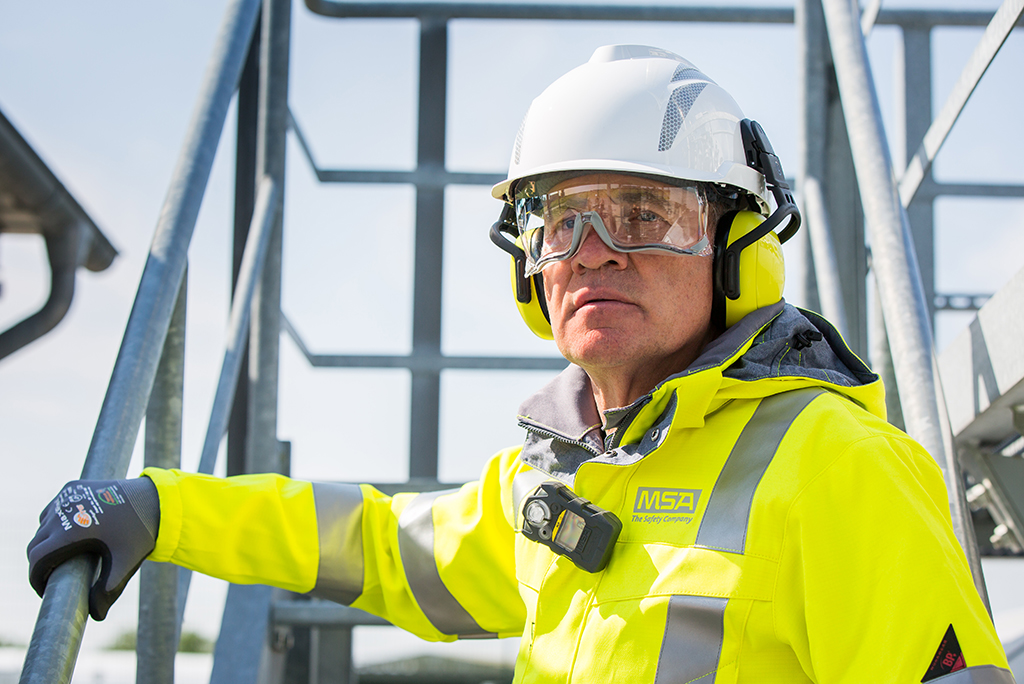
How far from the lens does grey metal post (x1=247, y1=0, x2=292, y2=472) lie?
3361 millimetres

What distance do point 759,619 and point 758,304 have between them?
0.60m

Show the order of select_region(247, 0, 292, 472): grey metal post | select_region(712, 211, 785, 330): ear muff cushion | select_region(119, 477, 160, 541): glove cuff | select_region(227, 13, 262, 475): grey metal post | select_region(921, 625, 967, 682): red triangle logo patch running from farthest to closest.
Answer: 1. select_region(227, 13, 262, 475): grey metal post
2. select_region(247, 0, 292, 472): grey metal post
3. select_region(119, 477, 160, 541): glove cuff
4. select_region(712, 211, 785, 330): ear muff cushion
5. select_region(921, 625, 967, 682): red triangle logo patch

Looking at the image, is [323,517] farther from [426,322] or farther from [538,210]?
[426,322]

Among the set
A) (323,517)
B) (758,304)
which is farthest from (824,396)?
(323,517)

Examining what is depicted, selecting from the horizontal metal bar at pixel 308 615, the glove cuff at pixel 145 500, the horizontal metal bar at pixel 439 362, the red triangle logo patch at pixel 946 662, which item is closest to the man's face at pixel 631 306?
the red triangle logo patch at pixel 946 662

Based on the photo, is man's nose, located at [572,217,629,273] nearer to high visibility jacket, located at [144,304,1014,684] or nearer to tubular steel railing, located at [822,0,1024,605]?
high visibility jacket, located at [144,304,1014,684]

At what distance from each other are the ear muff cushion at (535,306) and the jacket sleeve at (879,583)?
0.84 metres

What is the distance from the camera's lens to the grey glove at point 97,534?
1677mm

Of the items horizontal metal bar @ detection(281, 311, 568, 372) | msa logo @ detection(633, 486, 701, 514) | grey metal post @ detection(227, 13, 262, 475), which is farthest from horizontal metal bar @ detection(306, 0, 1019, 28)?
msa logo @ detection(633, 486, 701, 514)

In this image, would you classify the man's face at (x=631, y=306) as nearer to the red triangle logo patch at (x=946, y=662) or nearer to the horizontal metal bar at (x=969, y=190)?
the red triangle logo patch at (x=946, y=662)

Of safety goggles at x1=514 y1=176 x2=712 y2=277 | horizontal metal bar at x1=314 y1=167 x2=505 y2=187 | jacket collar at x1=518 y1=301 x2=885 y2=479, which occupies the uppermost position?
horizontal metal bar at x1=314 y1=167 x2=505 y2=187

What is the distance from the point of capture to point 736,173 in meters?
1.71

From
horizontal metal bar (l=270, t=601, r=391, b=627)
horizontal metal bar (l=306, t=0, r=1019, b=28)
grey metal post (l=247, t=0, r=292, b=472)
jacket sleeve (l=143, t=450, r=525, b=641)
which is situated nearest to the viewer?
jacket sleeve (l=143, t=450, r=525, b=641)

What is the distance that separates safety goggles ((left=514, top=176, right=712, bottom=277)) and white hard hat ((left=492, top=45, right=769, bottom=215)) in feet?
0.15
